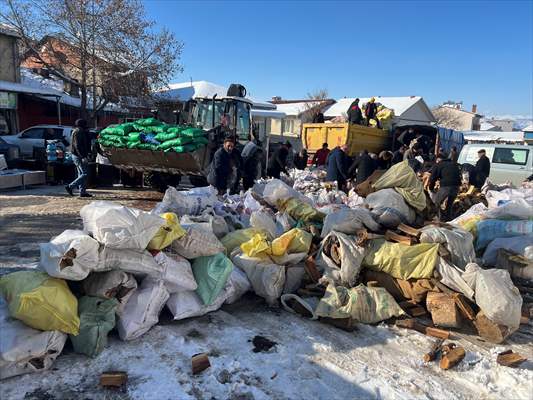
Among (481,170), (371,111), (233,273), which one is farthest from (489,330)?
(371,111)

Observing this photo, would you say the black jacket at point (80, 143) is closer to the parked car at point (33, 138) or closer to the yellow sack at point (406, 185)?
the parked car at point (33, 138)

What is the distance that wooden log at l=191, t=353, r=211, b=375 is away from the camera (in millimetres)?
2588

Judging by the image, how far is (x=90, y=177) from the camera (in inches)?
382

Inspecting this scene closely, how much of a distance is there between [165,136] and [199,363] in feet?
19.3

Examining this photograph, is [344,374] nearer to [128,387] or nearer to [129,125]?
[128,387]

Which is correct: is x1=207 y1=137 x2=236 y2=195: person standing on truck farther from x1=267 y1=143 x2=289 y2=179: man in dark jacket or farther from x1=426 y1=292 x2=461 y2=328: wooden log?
x1=426 y1=292 x2=461 y2=328: wooden log

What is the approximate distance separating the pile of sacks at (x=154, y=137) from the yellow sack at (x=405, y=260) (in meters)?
4.74

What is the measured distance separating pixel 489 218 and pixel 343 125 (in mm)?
6655

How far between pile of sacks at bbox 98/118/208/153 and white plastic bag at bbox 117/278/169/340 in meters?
4.75

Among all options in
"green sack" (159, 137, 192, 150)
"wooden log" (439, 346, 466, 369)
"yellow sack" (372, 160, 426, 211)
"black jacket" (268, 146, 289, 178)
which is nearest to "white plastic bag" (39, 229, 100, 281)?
"wooden log" (439, 346, 466, 369)

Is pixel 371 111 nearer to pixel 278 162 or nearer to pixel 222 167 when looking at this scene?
pixel 278 162

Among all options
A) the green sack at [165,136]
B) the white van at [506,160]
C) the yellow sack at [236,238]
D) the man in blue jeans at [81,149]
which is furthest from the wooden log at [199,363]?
the white van at [506,160]

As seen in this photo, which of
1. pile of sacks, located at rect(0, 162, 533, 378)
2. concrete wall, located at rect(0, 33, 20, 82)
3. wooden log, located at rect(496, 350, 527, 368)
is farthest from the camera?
concrete wall, located at rect(0, 33, 20, 82)

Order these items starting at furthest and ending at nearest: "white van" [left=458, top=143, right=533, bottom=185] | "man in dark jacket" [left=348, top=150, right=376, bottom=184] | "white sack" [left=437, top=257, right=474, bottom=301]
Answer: "white van" [left=458, top=143, right=533, bottom=185], "man in dark jacket" [left=348, top=150, right=376, bottom=184], "white sack" [left=437, top=257, right=474, bottom=301]
